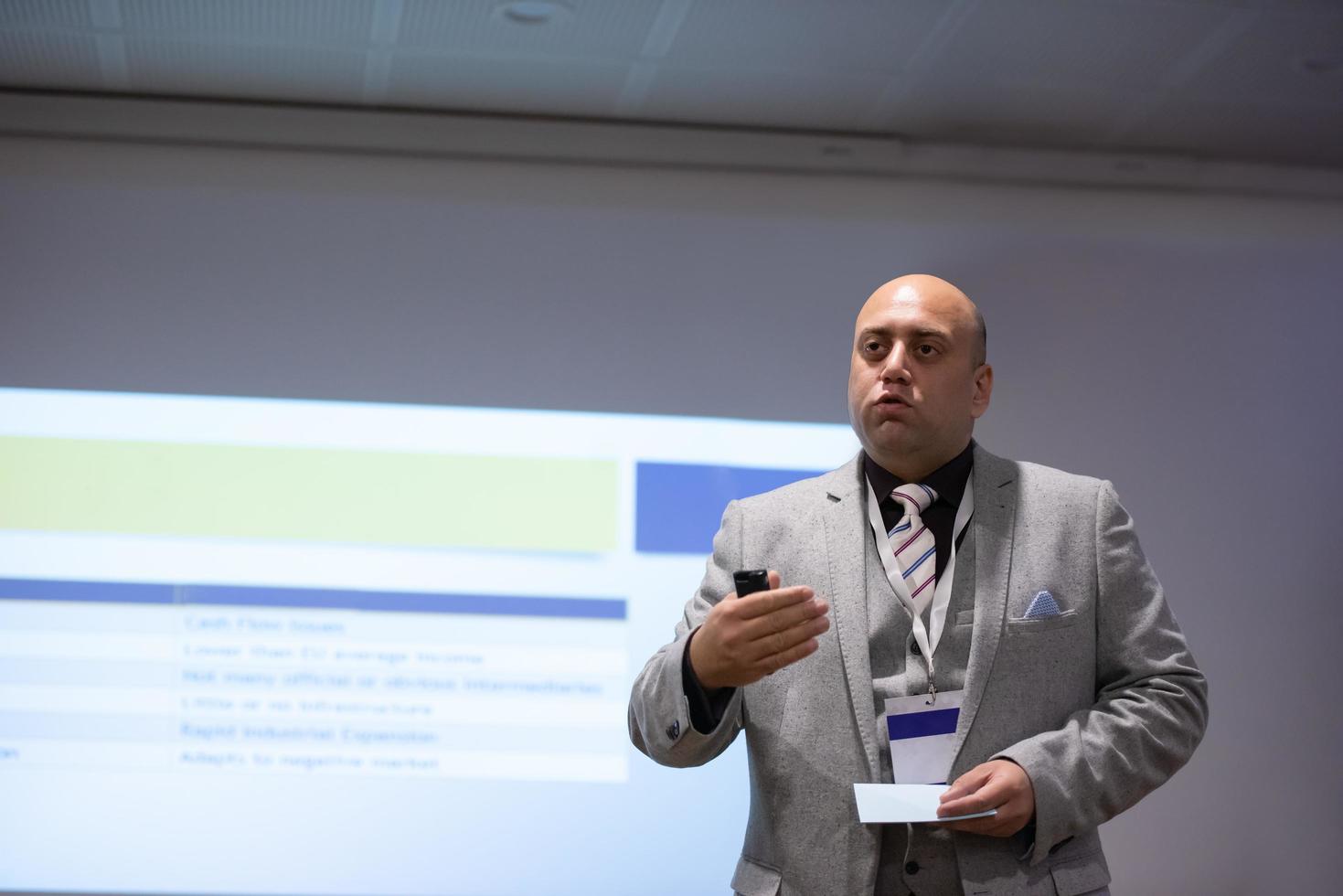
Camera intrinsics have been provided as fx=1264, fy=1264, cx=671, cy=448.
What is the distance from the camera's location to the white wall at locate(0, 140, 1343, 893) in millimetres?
4285

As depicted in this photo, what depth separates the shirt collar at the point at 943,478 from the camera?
7.02ft

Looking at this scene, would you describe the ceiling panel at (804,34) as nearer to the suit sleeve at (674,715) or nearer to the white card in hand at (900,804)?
the suit sleeve at (674,715)

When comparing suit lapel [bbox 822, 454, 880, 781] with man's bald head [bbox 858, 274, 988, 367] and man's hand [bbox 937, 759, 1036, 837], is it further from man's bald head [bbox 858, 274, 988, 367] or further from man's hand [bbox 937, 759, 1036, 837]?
man's bald head [bbox 858, 274, 988, 367]

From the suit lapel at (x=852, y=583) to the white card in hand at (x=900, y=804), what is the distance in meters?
0.07

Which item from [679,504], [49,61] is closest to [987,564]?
[679,504]

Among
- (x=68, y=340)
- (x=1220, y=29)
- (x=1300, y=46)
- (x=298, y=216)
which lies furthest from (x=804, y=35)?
(x=68, y=340)

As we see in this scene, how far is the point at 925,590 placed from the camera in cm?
204

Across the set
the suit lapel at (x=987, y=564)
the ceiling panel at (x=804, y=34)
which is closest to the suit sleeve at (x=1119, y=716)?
the suit lapel at (x=987, y=564)

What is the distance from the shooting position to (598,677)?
13.5ft

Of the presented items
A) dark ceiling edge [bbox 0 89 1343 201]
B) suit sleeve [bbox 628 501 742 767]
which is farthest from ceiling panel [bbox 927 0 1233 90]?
suit sleeve [bbox 628 501 742 767]

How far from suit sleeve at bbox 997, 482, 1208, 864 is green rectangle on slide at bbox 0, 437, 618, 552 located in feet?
7.72

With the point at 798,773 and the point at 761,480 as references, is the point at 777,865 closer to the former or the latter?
the point at 798,773

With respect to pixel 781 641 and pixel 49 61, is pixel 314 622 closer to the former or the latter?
pixel 49 61

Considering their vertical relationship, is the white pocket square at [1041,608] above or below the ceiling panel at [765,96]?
below
